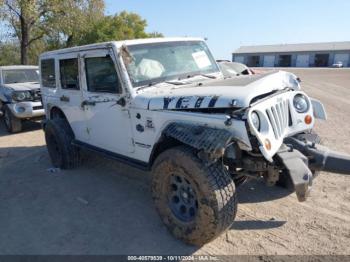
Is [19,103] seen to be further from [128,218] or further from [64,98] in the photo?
[128,218]

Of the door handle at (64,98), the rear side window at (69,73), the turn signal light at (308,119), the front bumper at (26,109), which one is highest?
the rear side window at (69,73)

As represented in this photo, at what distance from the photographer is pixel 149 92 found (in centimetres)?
388

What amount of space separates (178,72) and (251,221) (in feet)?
6.62

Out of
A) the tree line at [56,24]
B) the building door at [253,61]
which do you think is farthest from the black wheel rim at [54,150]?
the building door at [253,61]

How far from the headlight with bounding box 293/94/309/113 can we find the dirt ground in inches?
49.2

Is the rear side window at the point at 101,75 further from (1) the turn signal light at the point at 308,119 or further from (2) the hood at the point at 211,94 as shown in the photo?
(1) the turn signal light at the point at 308,119

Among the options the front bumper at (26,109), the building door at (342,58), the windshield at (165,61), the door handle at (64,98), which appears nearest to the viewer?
the windshield at (165,61)

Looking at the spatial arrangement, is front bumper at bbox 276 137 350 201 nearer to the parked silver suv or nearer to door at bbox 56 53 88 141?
door at bbox 56 53 88 141

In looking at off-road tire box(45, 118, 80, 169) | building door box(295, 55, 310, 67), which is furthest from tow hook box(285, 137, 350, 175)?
building door box(295, 55, 310, 67)

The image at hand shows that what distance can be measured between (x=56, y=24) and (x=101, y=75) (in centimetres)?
1658

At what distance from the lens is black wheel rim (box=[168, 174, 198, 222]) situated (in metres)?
3.36

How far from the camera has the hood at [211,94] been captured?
3062mm

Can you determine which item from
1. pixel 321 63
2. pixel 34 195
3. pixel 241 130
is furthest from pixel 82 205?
pixel 321 63

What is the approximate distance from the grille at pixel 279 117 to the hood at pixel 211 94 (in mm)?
184
